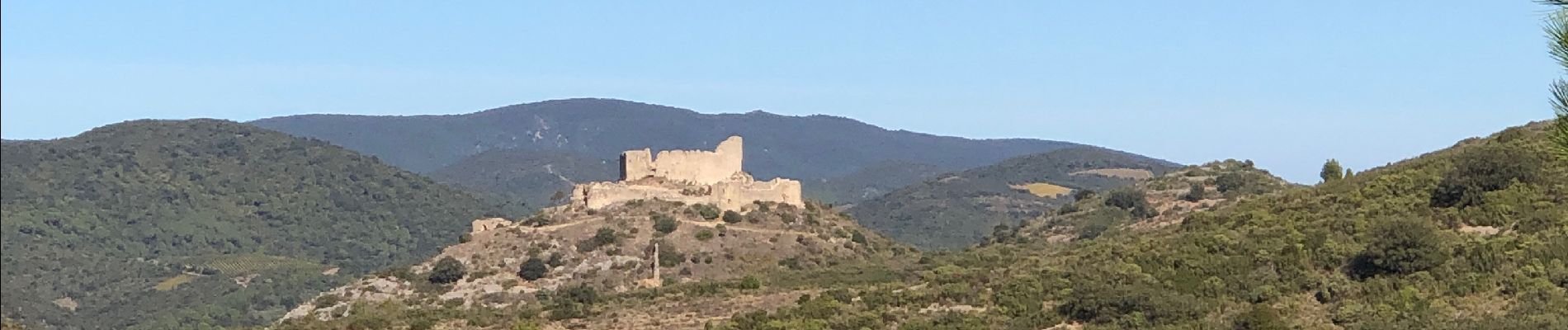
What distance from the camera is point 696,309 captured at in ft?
139

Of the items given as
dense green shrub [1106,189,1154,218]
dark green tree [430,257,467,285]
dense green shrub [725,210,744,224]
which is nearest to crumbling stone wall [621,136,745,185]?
dense green shrub [725,210,744,224]

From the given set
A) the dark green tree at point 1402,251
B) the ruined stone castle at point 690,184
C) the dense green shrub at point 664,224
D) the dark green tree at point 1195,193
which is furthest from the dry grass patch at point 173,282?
the dark green tree at point 1402,251

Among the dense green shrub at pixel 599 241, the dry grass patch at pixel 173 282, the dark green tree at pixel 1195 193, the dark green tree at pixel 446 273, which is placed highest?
the dark green tree at pixel 1195 193

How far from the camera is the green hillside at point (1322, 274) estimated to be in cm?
3522

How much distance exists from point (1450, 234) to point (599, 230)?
91.4 feet

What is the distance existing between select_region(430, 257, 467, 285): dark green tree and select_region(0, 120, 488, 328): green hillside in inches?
1087

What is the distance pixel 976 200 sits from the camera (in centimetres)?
15425

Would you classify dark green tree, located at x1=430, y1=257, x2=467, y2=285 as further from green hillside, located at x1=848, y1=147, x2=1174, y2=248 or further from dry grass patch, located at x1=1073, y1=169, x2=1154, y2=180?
dry grass patch, located at x1=1073, y1=169, x2=1154, y2=180

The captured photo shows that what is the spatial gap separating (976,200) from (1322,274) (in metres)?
116

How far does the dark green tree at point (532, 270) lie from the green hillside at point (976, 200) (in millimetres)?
59757

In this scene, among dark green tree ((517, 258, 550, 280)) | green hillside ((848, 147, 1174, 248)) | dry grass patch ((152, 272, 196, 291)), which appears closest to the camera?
dark green tree ((517, 258, 550, 280))

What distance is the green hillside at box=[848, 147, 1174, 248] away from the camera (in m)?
138

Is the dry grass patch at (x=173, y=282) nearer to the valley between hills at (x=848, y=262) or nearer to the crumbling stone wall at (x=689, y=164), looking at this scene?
the valley between hills at (x=848, y=262)

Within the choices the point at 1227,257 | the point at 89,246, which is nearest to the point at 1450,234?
the point at 1227,257
